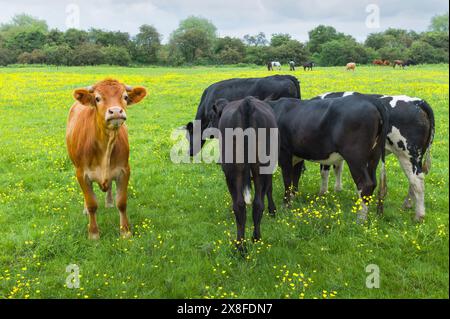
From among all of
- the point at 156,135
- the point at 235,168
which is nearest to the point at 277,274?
the point at 235,168

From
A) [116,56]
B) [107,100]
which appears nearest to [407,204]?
[107,100]

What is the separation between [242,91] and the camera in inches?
417

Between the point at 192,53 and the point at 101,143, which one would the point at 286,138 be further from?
the point at 192,53

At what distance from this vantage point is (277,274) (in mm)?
4645

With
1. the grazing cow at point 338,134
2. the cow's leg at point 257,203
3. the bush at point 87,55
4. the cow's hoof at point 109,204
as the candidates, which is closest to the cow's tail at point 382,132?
the grazing cow at point 338,134

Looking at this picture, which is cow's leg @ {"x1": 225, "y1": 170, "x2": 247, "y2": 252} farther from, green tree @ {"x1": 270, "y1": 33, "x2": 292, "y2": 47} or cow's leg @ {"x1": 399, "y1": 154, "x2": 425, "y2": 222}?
green tree @ {"x1": 270, "y1": 33, "x2": 292, "y2": 47}

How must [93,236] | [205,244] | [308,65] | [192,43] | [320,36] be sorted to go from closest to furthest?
[205,244] → [93,236] → [192,43] → [308,65] → [320,36]

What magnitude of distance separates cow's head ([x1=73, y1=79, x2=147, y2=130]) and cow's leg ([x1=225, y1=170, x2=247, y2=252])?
163 cm

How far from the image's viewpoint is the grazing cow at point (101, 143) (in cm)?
517

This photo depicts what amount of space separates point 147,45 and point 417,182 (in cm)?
5868

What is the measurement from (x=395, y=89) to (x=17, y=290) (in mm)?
21904

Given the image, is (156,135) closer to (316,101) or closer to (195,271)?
(316,101)

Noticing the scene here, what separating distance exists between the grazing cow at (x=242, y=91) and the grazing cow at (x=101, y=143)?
13.6 ft

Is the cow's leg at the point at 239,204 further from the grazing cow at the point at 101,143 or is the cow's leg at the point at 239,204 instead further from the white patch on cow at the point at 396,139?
the white patch on cow at the point at 396,139
